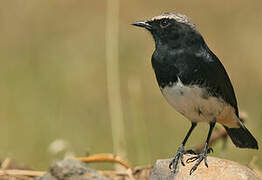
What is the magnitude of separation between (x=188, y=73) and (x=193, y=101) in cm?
20

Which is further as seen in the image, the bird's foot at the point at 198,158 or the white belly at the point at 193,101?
the white belly at the point at 193,101

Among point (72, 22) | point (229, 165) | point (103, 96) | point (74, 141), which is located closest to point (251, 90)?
point (103, 96)

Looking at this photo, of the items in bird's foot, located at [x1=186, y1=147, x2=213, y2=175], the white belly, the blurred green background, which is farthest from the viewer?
the blurred green background

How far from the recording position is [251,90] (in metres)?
9.75

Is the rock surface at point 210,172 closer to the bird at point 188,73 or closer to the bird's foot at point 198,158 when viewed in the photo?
the bird's foot at point 198,158

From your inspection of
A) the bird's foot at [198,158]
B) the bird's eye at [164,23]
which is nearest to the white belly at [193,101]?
the bird's foot at [198,158]

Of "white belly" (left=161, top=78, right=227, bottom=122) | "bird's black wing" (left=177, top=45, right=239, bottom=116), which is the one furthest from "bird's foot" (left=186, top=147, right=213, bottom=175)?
"bird's black wing" (left=177, top=45, right=239, bottom=116)

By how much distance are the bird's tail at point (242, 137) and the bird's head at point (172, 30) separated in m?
0.95

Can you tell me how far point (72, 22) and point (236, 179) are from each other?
22.3 feet

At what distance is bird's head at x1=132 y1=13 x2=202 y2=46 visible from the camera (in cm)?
640

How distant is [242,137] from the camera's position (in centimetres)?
695

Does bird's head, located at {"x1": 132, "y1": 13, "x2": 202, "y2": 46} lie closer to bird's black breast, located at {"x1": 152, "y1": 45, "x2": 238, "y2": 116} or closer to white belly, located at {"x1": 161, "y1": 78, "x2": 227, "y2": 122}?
bird's black breast, located at {"x1": 152, "y1": 45, "x2": 238, "y2": 116}

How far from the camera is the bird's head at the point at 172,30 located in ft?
21.0

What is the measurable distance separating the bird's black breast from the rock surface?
2.28ft
